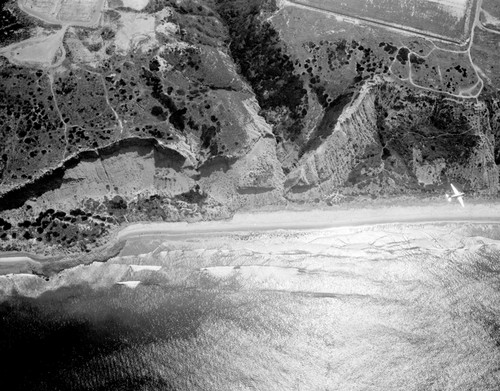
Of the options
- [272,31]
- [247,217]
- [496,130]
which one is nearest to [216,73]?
[272,31]

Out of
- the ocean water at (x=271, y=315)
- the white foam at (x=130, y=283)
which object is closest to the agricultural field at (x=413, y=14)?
the ocean water at (x=271, y=315)

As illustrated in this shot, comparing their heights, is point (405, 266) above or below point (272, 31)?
below

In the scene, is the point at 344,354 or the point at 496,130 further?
the point at 496,130

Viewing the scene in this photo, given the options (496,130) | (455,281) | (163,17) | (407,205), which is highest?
(163,17)

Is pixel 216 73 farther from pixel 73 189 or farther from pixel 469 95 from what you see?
pixel 469 95

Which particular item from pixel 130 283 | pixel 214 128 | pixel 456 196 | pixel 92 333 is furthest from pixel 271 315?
pixel 456 196

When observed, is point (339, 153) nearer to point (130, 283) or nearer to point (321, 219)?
point (321, 219)
